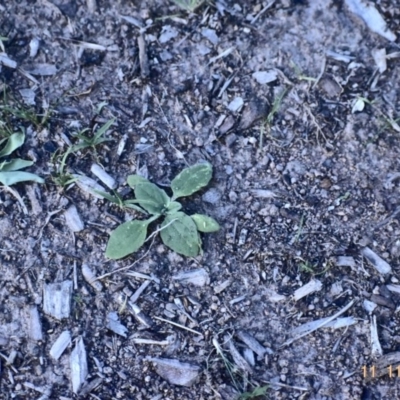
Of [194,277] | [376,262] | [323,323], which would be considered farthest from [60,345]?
[376,262]

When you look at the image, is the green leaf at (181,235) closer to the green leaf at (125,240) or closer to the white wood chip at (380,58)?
the green leaf at (125,240)

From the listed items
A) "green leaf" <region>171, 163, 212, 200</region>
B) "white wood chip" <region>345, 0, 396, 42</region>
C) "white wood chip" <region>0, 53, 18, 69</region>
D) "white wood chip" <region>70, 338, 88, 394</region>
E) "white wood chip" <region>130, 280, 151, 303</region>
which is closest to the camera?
"white wood chip" <region>70, 338, 88, 394</region>

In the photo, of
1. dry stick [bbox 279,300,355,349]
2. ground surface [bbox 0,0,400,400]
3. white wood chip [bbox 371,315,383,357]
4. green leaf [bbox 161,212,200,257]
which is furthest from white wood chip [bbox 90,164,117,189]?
white wood chip [bbox 371,315,383,357]

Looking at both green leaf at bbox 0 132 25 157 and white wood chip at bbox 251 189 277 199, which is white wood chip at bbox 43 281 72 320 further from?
white wood chip at bbox 251 189 277 199

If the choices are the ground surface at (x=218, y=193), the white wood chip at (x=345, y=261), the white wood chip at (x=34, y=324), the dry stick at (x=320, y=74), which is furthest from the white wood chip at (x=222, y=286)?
the dry stick at (x=320, y=74)

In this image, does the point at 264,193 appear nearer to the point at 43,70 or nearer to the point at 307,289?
the point at 307,289

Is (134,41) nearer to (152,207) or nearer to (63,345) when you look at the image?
(152,207)
